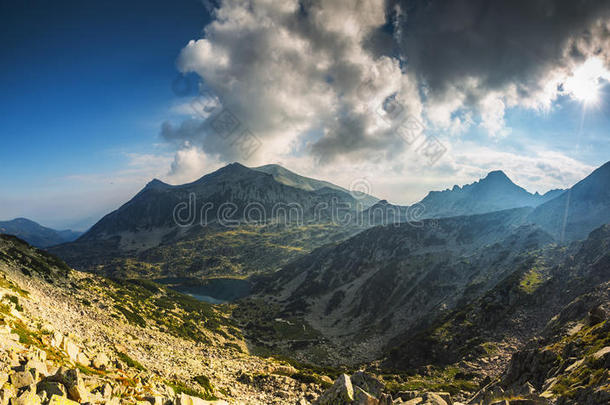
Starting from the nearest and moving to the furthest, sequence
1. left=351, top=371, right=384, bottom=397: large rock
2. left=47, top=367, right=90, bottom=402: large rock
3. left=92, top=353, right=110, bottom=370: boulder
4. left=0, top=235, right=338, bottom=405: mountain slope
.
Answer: left=47, top=367, right=90, bottom=402: large rock → left=0, top=235, right=338, bottom=405: mountain slope → left=92, top=353, right=110, bottom=370: boulder → left=351, top=371, right=384, bottom=397: large rock

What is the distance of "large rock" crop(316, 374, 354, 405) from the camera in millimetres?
23750

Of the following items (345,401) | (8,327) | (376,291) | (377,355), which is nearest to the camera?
(8,327)

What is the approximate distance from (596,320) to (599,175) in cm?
16931

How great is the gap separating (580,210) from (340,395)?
7255 inches

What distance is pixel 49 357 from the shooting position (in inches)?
799

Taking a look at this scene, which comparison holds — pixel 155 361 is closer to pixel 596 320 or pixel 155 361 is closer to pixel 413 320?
pixel 596 320

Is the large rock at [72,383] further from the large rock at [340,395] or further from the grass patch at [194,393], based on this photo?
the large rock at [340,395]

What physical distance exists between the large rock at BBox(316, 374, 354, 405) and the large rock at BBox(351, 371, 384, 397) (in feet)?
12.7

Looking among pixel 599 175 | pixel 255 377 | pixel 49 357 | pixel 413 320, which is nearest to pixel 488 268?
pixel 413 320

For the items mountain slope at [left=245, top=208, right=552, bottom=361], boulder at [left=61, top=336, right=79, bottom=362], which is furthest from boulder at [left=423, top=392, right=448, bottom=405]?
mountain slope at [left=245, top=208, right=552, bottom=361]

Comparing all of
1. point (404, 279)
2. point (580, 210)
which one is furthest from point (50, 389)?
point (580, 210)

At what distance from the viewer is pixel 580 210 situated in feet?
469

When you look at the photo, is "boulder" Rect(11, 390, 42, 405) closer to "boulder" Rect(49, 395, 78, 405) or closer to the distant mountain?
"boulder" Rect(49, 395, 78, 405)

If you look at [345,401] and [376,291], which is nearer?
[345,401]
